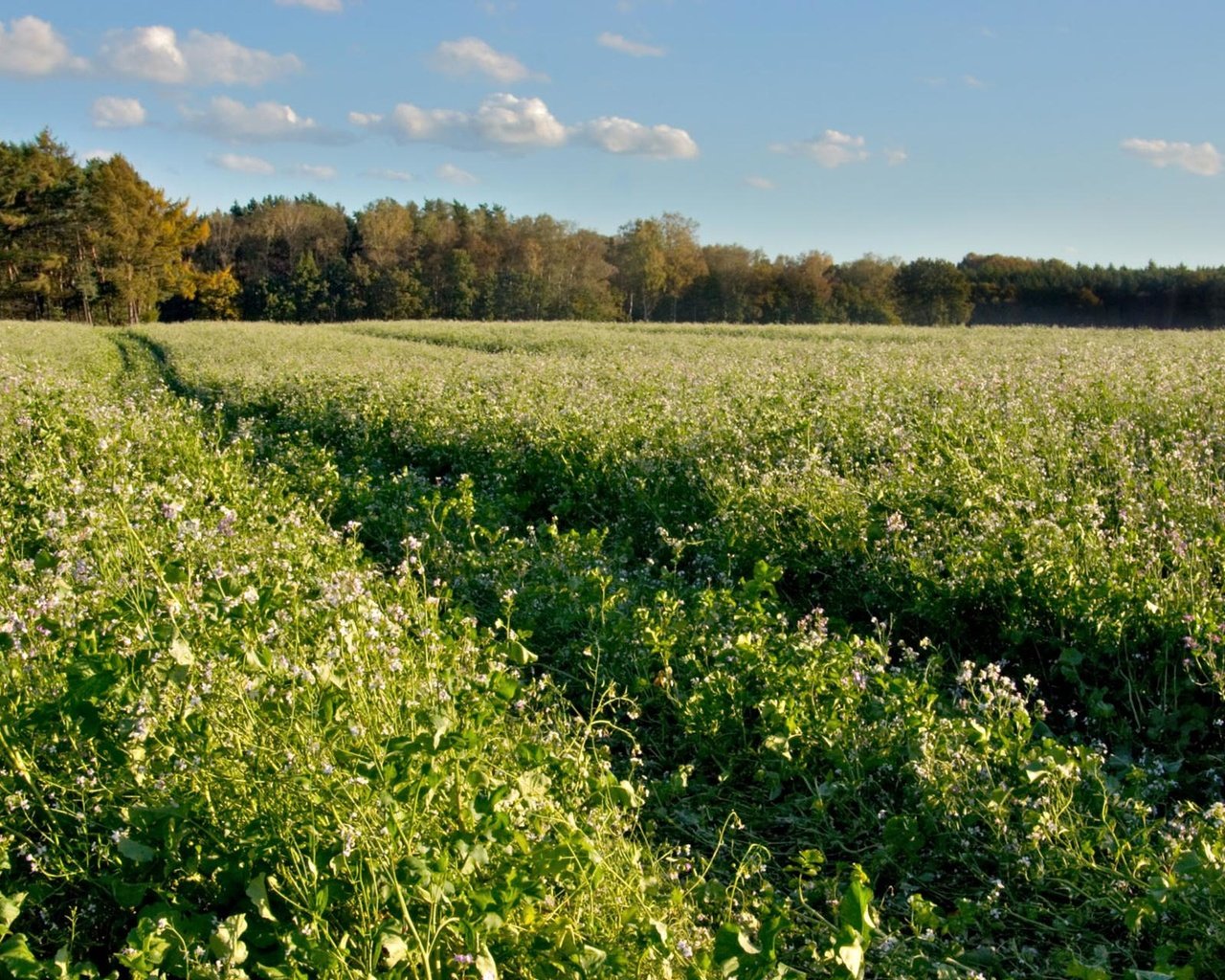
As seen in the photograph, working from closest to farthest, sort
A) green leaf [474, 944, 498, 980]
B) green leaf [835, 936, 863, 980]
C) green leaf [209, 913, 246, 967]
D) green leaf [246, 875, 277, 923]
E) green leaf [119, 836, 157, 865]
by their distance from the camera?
green leaf [835, 936, 863, 980]
green leaf [474, 944, 498, 980]
green leaf [209, 913, 246, 967]
green leaf [246, 875, 277, 923]
green leaf [119, 836, 157, 865]

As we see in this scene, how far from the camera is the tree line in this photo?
65.8 metres

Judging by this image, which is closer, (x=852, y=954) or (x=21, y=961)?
(x=852, y=954)

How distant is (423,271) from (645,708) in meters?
82.2

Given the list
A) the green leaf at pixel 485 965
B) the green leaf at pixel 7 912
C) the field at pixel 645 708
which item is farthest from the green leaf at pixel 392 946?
the green leaf at pixel 7 912

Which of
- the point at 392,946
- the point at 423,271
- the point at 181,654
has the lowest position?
the point at 392,946

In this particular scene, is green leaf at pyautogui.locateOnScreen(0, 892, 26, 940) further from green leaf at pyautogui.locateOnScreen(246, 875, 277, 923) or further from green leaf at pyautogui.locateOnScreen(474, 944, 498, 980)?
green leaf at pyautogui.locateOnScreen(474, 944, 498, 980)

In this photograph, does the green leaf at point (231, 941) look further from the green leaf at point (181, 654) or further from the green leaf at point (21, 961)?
the green leaf at point (181, 654)

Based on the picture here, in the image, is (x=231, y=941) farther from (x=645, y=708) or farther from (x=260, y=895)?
(x=645, y=708)

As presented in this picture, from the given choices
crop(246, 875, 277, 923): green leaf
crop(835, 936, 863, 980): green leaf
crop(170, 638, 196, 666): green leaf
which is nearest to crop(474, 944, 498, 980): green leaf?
crop(246, 875, 277, 923): green leaf

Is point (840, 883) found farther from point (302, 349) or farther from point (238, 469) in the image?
point (302, 349)

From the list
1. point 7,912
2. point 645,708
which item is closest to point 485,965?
point 7,912

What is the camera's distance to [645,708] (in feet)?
20.4

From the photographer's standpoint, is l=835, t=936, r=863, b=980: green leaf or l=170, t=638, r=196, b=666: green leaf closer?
l=835, t=936, r=863, b=980: green leaf

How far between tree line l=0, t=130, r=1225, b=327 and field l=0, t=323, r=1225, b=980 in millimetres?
50792
